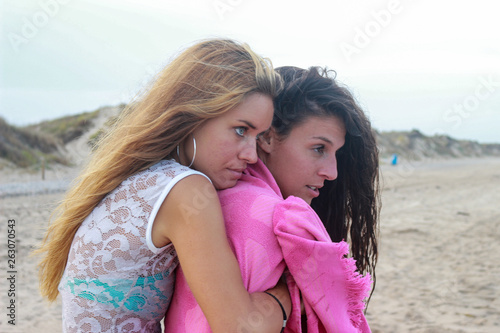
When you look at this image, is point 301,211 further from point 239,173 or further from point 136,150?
point 136,150

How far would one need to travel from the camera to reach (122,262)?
1784 mm

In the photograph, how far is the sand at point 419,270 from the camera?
4953mm

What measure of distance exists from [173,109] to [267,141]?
27.9 inches

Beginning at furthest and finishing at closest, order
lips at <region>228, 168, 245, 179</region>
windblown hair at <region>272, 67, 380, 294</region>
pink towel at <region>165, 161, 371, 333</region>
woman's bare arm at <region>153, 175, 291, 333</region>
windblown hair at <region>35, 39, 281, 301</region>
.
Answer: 1. windblown hair at <region>272, 67, 380, 294</region>
2. lips at <region>228, 168, 245, 179</region>
3. windblown hair at <region>35, 39, 281, 301</region>
4. pink towel at <region>165, 161, 371, 333</region>
5. woman's bare arm at <region>153, 175, 291, 333</region>

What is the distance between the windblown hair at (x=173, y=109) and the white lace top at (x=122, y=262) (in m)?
0.07

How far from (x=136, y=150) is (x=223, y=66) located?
488mm

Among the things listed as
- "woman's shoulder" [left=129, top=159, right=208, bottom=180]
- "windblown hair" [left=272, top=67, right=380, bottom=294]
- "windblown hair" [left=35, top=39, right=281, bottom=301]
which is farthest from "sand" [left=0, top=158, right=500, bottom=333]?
"windblown hair" [left=272, top=67, right=380, bottom=294]

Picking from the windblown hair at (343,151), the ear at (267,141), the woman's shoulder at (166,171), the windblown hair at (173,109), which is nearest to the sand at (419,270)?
the windblown hair at (173,109)

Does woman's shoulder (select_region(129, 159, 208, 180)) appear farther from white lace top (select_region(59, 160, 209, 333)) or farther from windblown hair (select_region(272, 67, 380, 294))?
windblown hair (select_region(272, 67, 380, 294))

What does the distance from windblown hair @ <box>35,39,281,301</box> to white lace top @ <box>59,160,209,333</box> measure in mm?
67

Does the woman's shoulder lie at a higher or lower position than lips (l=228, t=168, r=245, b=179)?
higher

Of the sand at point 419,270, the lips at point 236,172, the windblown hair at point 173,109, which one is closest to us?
the windblown hair at point 173,109

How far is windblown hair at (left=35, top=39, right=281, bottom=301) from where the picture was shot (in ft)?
6.15

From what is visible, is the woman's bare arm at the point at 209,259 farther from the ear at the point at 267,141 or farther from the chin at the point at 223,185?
the ear at the point at 267,141
